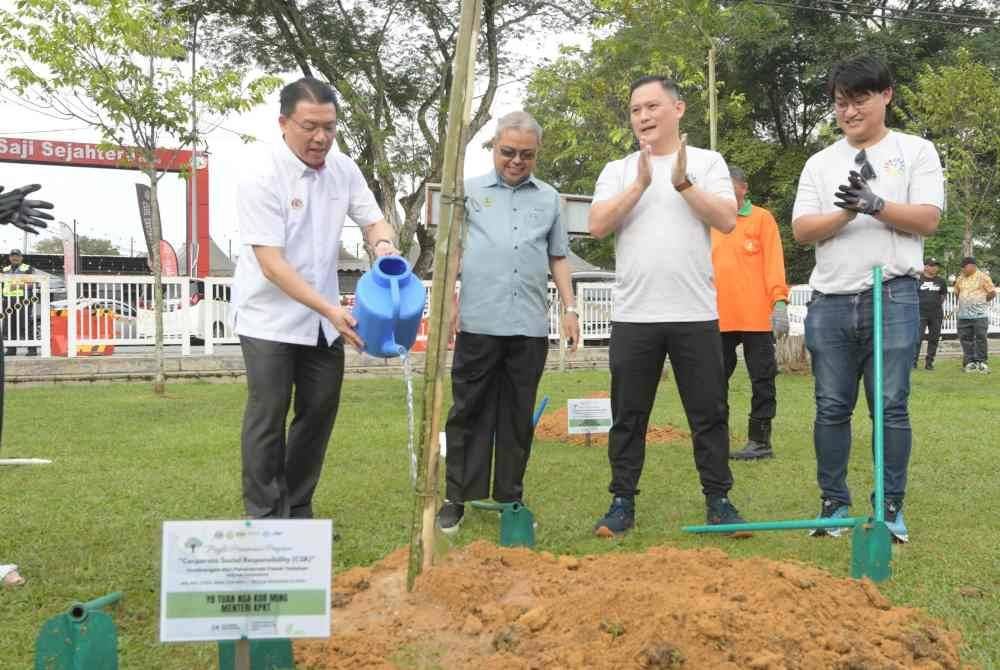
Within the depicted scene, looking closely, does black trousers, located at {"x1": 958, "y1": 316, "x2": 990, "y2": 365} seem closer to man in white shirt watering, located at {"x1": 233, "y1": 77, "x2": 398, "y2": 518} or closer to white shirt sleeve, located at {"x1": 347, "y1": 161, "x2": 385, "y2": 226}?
white shirt sleeve, located at {"x1": 347, "y1": 161, "x2": 385, "y2": 226}

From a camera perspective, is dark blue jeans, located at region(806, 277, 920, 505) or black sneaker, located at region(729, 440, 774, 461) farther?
black sneaker, located at region(729, 440, 774, 461)

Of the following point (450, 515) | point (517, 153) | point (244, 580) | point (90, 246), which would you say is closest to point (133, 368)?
point (450, 515)

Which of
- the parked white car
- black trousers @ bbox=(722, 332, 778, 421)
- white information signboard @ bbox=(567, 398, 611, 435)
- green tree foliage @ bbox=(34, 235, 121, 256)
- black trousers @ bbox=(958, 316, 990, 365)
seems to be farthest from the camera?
green tree foliage @ bbox=(34, 235, 121, 256)

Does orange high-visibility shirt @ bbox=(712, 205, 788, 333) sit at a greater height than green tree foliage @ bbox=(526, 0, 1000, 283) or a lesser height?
lesser

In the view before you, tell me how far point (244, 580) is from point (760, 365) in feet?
16.2

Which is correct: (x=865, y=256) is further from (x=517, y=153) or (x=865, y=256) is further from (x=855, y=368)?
(x=517, y=153)

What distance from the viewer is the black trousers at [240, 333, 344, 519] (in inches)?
149

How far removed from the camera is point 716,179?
4.24 m

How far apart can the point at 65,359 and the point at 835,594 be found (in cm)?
1275

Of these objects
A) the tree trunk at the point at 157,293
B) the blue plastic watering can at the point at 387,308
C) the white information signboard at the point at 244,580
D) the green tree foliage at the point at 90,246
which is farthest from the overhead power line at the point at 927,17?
the green tree foliage at the point at 90,246

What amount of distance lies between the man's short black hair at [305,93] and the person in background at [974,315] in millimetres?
14209

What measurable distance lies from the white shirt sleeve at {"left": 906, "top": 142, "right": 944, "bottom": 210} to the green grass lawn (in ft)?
4.62

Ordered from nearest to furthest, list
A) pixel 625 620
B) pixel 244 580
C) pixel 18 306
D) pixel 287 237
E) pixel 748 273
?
pixel 244 580, pixel 625 620, pixel 287 237, pixel 748 273, pixel 18 306

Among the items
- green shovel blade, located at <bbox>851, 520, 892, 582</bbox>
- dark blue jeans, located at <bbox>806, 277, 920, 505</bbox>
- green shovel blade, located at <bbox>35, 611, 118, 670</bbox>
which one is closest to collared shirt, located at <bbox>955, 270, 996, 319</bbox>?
dark blue jeans, located at <bbox>806, 277, 920, 505</bbox>
